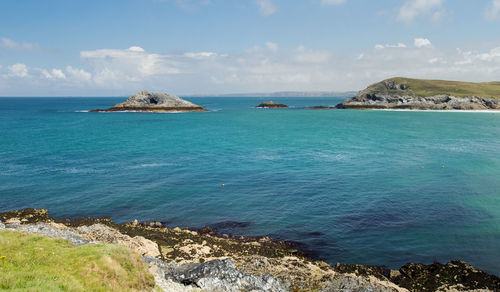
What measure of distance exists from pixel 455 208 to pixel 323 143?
135ft

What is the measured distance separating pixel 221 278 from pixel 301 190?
22547mm

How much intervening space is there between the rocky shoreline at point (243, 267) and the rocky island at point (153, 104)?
155m

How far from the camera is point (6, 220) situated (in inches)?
1154

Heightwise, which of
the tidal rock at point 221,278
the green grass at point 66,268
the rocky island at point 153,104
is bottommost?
the tidal rock at point 221,278

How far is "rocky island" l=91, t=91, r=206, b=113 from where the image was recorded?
582ft

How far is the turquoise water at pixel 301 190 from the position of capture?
26.3m

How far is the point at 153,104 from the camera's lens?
181000 millimetres

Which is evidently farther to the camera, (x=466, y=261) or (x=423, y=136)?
(x=423, y=136)

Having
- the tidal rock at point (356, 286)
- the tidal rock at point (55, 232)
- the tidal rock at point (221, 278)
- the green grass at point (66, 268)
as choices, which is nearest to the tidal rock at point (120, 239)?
the tidal rock at point (55, 232)

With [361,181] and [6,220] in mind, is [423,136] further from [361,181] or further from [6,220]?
[6,220]

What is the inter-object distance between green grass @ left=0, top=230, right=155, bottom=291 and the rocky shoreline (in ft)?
7.43

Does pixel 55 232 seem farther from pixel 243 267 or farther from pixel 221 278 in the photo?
pixel 243 267

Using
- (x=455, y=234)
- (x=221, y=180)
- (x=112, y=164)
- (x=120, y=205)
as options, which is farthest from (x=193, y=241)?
(x=112, y=164)

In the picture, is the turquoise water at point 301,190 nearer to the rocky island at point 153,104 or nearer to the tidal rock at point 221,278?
the tidal rock at point 221,278
